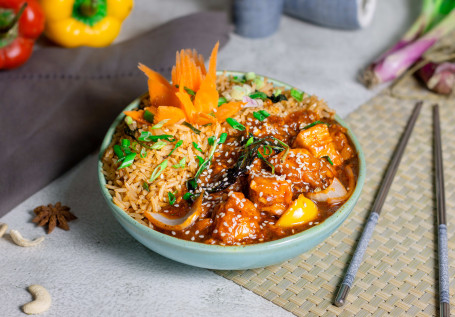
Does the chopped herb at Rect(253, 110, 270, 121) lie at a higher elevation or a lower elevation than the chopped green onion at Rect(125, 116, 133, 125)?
higher

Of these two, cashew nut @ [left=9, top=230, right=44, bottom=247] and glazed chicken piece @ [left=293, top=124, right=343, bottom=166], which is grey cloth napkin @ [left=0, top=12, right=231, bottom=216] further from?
glazed chicken piece @ [left=293, top=124, right=343, bottom=166]

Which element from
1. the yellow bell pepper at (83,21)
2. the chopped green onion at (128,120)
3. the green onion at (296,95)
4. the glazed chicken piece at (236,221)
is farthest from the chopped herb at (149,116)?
the yellow bell pepper at (83,21)

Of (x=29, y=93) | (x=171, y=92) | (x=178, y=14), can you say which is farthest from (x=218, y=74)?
(x=178, y=14)

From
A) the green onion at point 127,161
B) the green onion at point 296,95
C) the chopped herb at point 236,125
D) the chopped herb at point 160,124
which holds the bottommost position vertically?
the green onion at point 127,161

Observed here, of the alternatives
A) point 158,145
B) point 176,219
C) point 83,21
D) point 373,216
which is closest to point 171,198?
point 176,219

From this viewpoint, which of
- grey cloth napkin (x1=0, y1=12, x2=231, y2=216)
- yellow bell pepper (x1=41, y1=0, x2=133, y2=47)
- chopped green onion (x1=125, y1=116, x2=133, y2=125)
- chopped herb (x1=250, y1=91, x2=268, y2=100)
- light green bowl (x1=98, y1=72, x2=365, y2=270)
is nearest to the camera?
light green bowl (x1=98, y1=72, x2=365, y2=270)

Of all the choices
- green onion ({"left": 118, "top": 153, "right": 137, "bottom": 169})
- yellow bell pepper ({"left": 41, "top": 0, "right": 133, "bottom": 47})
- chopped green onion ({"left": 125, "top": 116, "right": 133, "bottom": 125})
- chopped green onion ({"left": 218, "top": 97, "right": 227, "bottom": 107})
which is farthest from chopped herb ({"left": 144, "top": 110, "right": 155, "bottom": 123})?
yellow bell pepper ({"left": 41, "top": 0, "right": 133, "bottom": 47})

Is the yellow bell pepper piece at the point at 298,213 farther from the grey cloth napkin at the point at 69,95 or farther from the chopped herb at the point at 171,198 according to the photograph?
the grey cloth napkin at the point at 69,95

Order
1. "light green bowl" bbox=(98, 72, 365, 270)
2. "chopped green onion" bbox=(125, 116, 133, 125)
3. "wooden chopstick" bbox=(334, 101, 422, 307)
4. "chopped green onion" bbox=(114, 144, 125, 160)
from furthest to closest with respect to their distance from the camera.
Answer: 1. "chopped green onion" bbox=(125, 116, 133, 125)
2. "chopped green onion" bbox=(114, 144, 125, 160)
3. "wooden chopstick" bbox=(334, 101, 422, 307)
4. "light green bowl" bbox=(98, 72, 365, 270)
